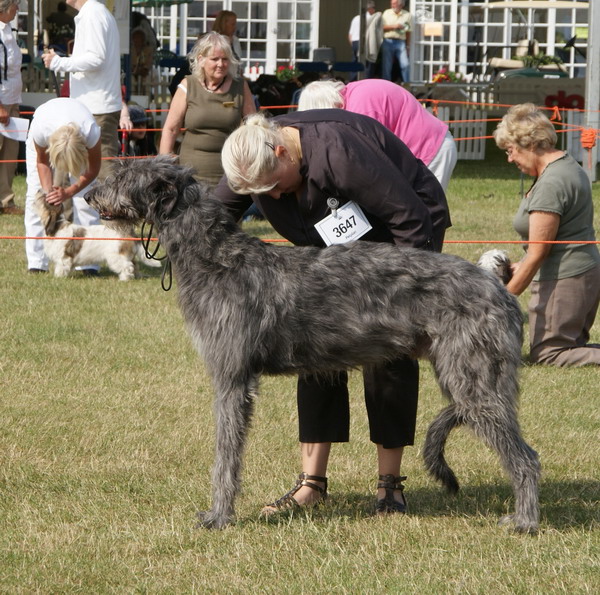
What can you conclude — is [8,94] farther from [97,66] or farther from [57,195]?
[57,195]

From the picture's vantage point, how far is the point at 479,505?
466 centimetres

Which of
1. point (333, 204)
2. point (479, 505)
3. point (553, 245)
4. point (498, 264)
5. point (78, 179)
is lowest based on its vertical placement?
point (479, 505)

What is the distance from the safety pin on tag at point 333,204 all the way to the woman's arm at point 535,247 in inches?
107

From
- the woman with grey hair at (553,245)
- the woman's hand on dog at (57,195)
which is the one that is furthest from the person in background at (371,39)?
the woman with grey hair at (553,245)

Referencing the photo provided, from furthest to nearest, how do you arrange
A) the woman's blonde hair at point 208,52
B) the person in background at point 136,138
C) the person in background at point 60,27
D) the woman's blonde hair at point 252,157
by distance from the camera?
the person in background at point 60,27, the person in background at point 136,138, the woman's blonde hair at point 208,52, the woman's blonde hair at point 252,157

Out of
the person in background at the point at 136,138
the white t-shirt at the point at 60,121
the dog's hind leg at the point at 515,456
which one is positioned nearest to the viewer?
the dog's hind leg at the point at 515,456

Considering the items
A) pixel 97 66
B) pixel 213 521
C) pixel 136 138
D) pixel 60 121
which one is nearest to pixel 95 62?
pixel 97 66

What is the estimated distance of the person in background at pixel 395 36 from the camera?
23047 millimetres

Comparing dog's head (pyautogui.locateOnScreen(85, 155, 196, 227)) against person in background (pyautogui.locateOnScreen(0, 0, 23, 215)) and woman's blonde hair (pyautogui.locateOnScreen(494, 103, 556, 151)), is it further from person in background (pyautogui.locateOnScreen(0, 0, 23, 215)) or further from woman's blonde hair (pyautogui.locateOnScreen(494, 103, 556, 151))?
person in background (pyautogui.locateOnScreen(0, 0, 23, 215))

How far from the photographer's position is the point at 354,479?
5004mm

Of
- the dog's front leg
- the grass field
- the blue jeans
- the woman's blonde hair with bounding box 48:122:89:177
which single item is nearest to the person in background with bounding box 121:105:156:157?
the woman's blonde hair with bounding box 48:122:89:177

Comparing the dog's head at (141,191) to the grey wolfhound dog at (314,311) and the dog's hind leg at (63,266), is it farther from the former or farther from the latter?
the dog's hind leg at (63,266)

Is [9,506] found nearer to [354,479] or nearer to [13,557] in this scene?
[13,557]

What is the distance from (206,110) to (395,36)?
49.9 feet
